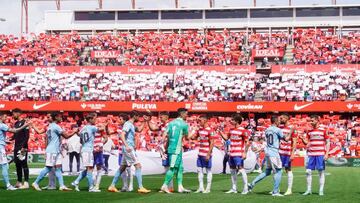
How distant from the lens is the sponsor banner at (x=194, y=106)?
172ft

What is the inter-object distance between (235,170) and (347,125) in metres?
32.1

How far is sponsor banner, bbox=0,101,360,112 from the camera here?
172 ft

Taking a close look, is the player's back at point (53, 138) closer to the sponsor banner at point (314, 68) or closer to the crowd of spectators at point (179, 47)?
the sponsor banner at point (314, 68)

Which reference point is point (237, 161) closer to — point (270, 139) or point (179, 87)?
point (270, 139)

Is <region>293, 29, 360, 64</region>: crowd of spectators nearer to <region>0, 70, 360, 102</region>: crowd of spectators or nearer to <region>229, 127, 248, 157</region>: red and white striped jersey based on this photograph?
<region>0, 70, 360, 102</region>: crowd of spectators

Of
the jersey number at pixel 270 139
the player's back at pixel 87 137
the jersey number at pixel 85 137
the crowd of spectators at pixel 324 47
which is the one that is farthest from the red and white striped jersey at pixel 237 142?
the crowd of spectators at pixel 324 47

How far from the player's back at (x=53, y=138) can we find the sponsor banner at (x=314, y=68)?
3837 cm

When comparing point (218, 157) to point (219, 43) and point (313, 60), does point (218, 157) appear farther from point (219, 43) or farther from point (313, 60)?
point (219, 43)

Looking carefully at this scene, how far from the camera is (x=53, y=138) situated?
829 inches

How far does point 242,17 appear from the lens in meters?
69.1

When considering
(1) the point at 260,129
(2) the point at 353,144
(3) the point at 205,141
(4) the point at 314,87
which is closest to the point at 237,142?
(3) the point at 205,141

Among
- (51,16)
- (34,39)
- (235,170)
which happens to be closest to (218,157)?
(235,170)

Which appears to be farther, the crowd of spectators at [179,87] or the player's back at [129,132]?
the crowd of spectators at [179,87]

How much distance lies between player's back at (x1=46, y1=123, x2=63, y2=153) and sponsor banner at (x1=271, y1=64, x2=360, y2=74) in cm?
3837
